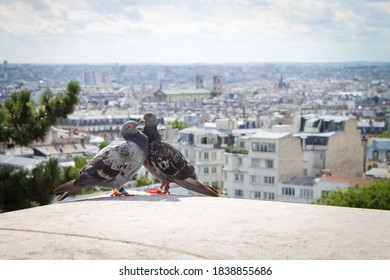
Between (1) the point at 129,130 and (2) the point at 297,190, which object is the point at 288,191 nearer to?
(2) the point at 297,190

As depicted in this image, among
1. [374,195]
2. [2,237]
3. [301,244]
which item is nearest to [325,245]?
[301,244]

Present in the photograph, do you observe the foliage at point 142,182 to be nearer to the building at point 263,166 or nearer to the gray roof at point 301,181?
the building at point 263,166

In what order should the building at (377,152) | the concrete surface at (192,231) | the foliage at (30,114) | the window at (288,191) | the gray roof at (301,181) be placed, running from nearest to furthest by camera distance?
the concrete surface at (192,231) < the foliage at (30,114) < the gray roof at (301,181) < the window at (288,191) < the building at (377,152)

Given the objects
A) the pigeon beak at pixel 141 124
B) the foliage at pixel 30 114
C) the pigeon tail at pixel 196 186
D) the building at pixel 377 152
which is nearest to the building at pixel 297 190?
the building at pixel 377 152

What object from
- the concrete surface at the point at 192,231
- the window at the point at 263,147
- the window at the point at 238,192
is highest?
the concrete surface at the point at 192,231

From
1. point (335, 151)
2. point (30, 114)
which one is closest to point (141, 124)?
point (30, 114)

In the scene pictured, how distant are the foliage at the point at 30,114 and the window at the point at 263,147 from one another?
26670 millimetres

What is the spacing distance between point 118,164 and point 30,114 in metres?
5.39

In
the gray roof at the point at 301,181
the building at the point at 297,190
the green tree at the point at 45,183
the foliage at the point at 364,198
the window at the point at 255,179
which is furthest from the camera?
the window at the point at 255,179

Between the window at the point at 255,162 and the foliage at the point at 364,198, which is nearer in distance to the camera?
the foliage at the point at 364,198

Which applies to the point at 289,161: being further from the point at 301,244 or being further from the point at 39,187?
the point at 301,244

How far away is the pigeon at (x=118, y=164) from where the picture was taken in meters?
7.18

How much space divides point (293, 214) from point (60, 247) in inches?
73.1
